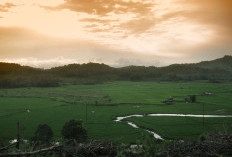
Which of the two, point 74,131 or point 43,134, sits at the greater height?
point 74,131

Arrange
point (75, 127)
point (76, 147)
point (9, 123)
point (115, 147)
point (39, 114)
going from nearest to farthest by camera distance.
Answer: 1. point (76, 147)
2. point (115, 147)
3. point (75, 127)
4. point (9, 123)
5. point (39, 114)

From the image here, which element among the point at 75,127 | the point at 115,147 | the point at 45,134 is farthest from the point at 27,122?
the point at 115,147

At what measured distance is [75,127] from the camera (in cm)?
2712

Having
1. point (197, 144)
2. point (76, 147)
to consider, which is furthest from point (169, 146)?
point (76, 147)

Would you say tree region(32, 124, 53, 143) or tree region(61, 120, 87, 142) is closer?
tree region(61, 120, 87, 142)

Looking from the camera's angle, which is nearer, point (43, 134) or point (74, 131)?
point (74, 131)

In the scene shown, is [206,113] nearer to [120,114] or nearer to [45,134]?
[120,114]

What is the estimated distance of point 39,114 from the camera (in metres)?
52.2

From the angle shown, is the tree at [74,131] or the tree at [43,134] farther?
the tree at [43,134]

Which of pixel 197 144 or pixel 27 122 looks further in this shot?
pixel 27 122

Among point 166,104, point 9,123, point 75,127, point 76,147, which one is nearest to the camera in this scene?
point 76,147

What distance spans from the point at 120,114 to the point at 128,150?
150 ft

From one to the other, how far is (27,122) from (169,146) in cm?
4242

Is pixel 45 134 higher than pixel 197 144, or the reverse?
pixel 197 144
